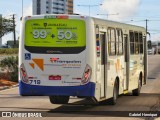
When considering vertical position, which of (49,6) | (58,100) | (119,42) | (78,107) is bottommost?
(78,107)

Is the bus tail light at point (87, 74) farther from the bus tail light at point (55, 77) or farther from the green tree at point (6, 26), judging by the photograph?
the green tree at point (6, 26)

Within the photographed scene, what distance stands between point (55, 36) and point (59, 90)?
164cm

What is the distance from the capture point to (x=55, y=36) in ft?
50.1

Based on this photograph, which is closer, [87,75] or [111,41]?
[87,75]

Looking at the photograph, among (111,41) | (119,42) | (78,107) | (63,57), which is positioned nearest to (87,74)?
(63,57)

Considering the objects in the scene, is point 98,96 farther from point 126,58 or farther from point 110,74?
point 126,58

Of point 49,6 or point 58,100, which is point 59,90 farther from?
point 49,6

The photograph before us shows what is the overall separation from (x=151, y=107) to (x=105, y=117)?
328 cm

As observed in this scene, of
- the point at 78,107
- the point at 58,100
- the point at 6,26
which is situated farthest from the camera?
the point at 6,26

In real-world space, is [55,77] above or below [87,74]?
below

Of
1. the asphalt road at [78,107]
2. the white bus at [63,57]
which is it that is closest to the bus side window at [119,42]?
the white bus at [63,57]

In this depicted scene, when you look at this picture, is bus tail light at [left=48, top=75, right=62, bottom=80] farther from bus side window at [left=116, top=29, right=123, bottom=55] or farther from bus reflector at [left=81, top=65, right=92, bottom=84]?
bus side window at [left=116, top=29, right=123, bottom=55]

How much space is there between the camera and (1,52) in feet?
323

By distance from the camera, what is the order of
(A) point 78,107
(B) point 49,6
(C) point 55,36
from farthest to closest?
(B) point 49,6, (A) point 78,107, (C) point 55,36
